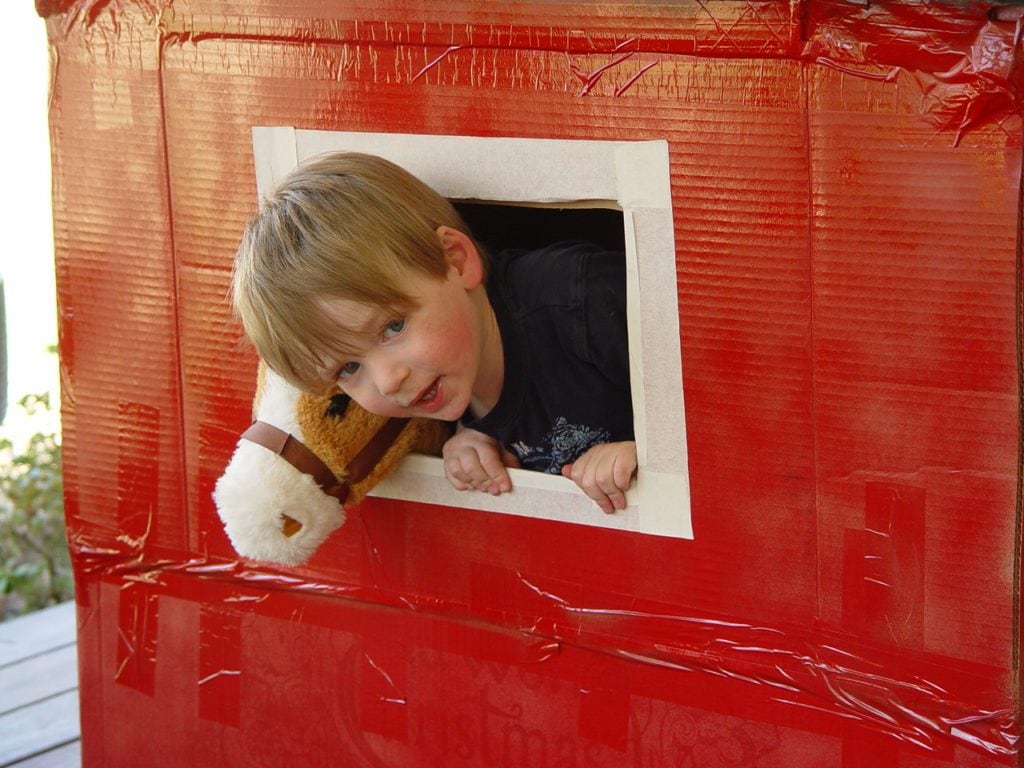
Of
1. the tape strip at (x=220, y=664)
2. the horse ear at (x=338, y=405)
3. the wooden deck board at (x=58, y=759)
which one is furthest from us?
the wooden deck board at (x=58, y=759)

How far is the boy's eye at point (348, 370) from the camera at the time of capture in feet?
3.15

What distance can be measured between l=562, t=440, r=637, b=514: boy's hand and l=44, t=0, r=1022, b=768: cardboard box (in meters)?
0.03

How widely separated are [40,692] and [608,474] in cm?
104

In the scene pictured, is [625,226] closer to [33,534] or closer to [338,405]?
[338,405]

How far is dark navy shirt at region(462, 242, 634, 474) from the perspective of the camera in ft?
3.34

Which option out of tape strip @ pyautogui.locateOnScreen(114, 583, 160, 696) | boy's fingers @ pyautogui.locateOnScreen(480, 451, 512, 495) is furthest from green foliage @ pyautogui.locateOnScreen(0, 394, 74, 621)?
boy's fingers @ pyautogui.locateOnScreen(480, 451, 512, 495)

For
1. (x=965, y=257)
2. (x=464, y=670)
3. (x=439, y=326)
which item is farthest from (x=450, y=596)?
(x=965, y=257)

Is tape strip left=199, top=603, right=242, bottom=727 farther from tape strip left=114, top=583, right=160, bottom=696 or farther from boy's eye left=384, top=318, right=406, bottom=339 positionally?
boy's eye left=384, top=318, right=406, bottom=339

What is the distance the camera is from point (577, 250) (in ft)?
3.46

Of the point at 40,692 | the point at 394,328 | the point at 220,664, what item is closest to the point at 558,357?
the point at 394,328

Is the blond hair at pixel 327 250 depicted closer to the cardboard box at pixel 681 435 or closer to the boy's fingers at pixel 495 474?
the cardboard box at pixel 681 435

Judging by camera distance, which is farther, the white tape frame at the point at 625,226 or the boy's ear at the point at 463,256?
the boy's ear at the point at 463,256

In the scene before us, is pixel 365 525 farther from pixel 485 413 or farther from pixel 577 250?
pixel 577 250

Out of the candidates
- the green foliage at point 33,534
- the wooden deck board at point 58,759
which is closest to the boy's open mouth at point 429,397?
the wooden deck board at point 58,759
